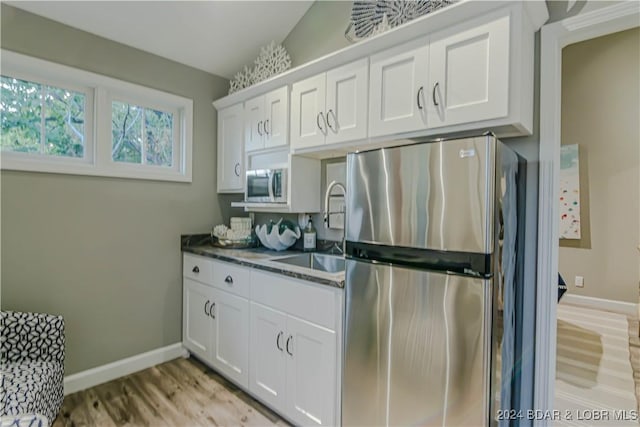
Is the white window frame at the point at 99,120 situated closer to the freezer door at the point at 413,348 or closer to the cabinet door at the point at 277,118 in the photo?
the cabinet door at the point at 277,118

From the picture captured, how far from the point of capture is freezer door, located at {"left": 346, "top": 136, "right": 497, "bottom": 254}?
122cm

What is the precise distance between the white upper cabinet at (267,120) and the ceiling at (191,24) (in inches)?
21.2

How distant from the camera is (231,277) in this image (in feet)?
7.60

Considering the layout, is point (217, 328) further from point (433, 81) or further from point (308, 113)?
point (433, 81)

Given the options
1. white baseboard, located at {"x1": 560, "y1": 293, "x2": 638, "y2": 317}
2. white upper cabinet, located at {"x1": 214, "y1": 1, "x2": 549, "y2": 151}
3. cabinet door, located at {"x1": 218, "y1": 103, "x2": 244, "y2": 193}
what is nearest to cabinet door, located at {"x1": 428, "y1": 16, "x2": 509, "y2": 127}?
white upper cabinet, located at {"x1": 214, "y1": 1, "x2": 549, "y2": 151}

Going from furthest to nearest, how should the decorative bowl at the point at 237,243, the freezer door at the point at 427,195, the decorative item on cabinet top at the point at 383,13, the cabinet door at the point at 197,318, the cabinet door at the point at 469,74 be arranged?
the decorative bowl at the point at 237,243, the cabinet door at the point at 197,318, the decorative item on cabinet top at the point at 383,13, the cabinet door at the point at 469,74, the freezer door at the point at 427,195

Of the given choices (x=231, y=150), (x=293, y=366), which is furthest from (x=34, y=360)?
(x=231, y=150)

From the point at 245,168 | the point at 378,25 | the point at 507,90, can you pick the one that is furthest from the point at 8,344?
the point at 507,90

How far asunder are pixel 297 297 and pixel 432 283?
2.64ft

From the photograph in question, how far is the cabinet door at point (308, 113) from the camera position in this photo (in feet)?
7.02

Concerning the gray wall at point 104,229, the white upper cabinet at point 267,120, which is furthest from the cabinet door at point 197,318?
the white upper cabinet at point 267,120

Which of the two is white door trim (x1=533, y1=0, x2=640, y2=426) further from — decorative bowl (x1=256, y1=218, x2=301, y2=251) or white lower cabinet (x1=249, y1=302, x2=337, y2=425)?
decorative bowl (x1=256, y1=218, x2=301, y2=251)

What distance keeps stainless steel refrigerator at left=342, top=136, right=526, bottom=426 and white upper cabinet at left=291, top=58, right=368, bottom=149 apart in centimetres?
45

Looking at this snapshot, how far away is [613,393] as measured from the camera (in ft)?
7.43
